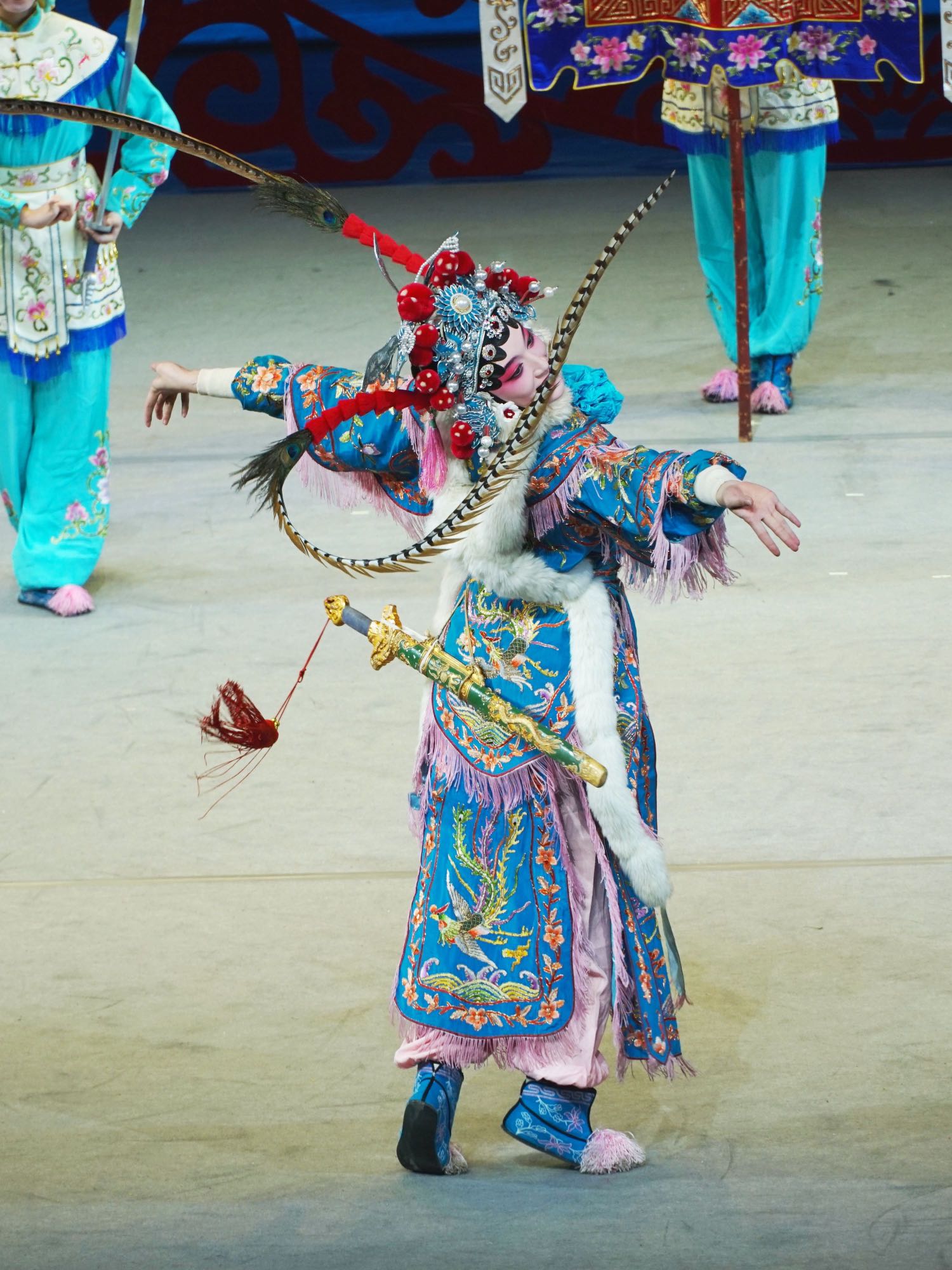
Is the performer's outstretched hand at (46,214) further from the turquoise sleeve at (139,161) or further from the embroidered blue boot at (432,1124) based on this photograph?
the embroidered blue boot at (432,1124)

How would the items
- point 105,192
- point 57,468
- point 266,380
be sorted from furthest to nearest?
1. point 57,468
2. point 105,192
3. point 266,380

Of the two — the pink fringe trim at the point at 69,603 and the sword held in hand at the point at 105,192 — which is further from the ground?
the sword held in hand at the point at 105,192

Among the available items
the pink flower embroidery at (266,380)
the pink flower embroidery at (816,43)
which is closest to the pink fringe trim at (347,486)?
the pink flower embroidery at (266,380)

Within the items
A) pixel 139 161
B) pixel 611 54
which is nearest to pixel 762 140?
pixel 611 54

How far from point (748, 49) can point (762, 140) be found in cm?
46

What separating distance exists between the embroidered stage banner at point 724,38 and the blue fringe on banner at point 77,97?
63.4 inches

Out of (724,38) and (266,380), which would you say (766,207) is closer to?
(724,38)

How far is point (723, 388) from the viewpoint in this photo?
592cm

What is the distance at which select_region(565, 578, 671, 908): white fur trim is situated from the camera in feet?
7.98

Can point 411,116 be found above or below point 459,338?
below

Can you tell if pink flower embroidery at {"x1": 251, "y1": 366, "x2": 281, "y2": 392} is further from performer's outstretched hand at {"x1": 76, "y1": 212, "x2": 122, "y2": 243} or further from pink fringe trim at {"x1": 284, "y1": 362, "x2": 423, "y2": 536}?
performer's outstretched hand at {"x1": 76, "y1": 212, "x2": 122, "y2": 243}

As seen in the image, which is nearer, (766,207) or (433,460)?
(433,460)

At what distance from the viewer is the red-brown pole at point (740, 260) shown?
5332 millimetres

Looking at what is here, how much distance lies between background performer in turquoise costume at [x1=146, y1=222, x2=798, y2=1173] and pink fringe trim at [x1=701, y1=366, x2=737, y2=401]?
3.44 metres
